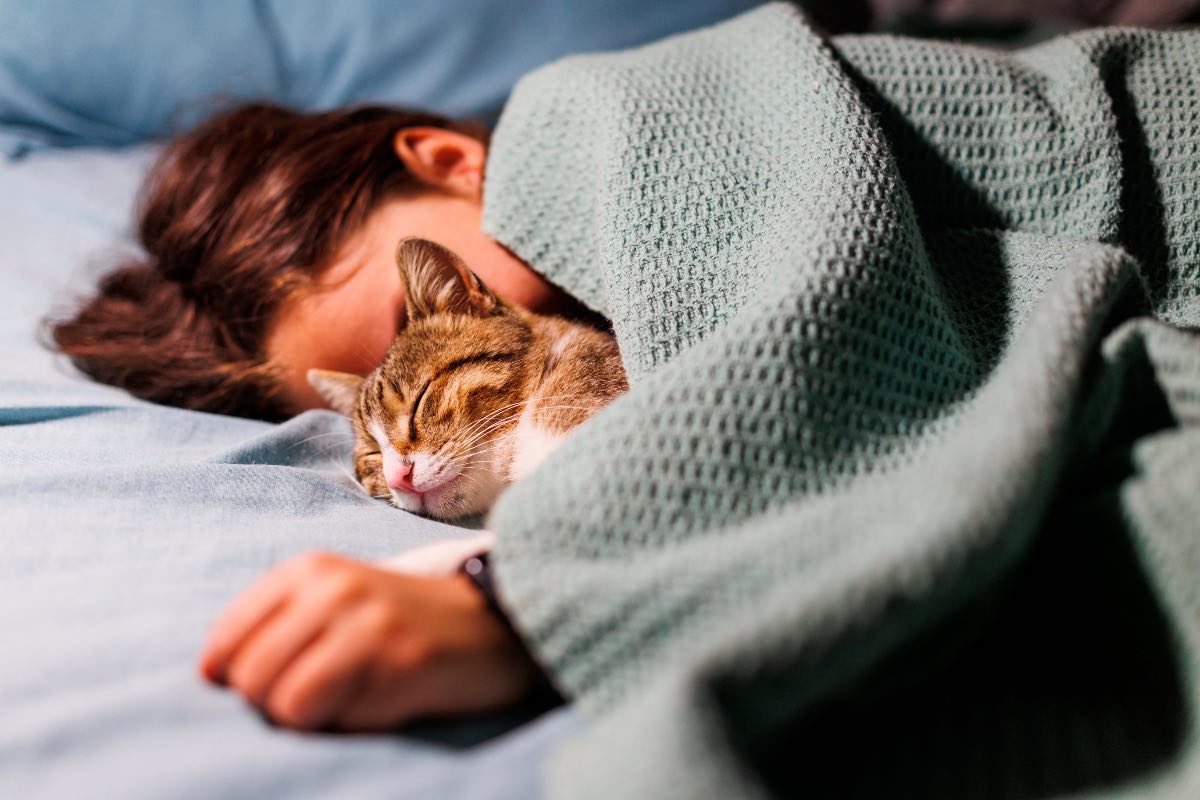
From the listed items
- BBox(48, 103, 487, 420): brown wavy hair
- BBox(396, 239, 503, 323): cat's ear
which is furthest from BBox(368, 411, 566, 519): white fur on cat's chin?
BBox(48, 103, 487, 420): brown wavy hair

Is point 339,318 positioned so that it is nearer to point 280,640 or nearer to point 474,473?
point 474,473

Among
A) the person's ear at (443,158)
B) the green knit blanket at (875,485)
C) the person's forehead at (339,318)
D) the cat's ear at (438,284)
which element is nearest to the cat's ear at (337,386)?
the person's forehead at (339,318)

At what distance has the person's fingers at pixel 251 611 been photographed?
20.1 inches

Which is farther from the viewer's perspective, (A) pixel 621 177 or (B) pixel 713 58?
(B) pixel 713 58

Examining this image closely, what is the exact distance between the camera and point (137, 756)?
484 mm

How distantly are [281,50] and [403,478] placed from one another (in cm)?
111

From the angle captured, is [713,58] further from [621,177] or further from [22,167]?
[22,167]

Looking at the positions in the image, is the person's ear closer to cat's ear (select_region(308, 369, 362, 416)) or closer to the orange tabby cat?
the orange tabby cat

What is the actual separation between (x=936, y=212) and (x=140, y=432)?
1.02 metres

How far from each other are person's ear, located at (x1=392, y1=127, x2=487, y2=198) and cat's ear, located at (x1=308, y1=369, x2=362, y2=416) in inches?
12.3

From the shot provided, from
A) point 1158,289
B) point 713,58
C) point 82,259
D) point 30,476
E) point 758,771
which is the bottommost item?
point 82,259

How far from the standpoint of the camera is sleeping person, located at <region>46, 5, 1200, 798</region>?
472 mm

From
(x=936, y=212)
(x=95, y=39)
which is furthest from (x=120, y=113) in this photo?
(x=936, y=212)

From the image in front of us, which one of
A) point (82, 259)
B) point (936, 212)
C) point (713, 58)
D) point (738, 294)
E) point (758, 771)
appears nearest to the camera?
point (758, 771)
